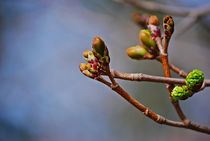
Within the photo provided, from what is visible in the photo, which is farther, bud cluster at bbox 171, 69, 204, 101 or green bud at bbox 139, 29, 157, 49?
green bud at bbox 139, 29, 157, 49

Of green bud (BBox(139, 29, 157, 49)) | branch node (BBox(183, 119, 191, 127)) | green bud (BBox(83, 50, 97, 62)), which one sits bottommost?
branch node (BBox(183, 119, 191, 127))

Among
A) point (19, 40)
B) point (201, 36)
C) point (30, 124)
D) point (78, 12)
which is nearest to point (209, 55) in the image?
point (201, 36)

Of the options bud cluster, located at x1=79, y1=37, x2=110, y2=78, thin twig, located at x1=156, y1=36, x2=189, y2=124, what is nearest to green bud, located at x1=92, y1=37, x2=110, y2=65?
bud cluster, located at x1=79, y1=37, x2=110, y2=78

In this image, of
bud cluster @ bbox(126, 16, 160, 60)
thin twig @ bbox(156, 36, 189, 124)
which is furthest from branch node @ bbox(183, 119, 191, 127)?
bud cluster @ bbox(126, 16, 160, 60)

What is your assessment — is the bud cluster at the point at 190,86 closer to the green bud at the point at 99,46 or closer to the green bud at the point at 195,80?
the green bud at the point at 195,80

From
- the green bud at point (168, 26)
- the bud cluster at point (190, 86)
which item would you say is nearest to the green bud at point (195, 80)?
the bud cluster at point (190, 86)

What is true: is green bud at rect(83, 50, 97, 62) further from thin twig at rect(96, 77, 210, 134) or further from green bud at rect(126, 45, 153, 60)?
green bud at rect(126, 45, 153, 60)

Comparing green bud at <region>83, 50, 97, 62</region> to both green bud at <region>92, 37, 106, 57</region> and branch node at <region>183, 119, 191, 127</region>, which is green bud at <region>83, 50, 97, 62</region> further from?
branch node at <region>183, 119, 191, 127</region>

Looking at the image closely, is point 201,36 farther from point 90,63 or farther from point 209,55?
point 90,63

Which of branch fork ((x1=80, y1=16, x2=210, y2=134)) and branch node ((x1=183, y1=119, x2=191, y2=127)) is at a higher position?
branch fork ((x1=80, y1=16, x2=210, y2=134))
